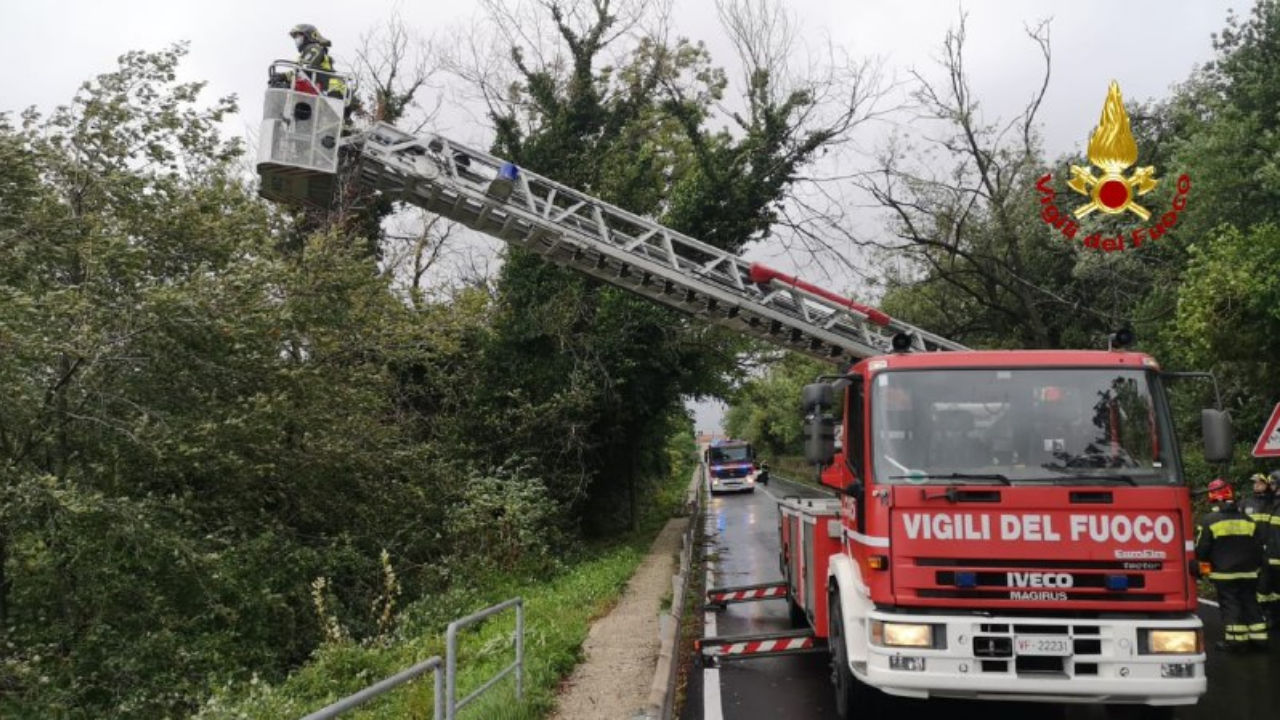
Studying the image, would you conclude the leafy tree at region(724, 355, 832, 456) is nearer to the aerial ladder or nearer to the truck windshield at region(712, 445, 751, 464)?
the truck windshield at region(712, 445, 751, 464)

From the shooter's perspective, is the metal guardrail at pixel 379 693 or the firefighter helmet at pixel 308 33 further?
the firefighter helmet at pixel 308 33

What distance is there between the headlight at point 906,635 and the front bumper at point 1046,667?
40 mm

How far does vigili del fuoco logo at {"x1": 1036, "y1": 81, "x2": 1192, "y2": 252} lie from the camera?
15508 mm

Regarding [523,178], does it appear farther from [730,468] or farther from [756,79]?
[730,468]

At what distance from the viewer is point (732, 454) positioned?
4300cm

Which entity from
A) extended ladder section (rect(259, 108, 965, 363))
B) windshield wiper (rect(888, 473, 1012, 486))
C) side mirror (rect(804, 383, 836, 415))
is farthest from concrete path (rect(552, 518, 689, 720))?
extended ladder section (rect(259, 108, 965, 363))

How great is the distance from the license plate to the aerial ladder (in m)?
6.93

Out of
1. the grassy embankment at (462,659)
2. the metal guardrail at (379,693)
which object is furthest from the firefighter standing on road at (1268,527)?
the metal guardrail at (379,693)

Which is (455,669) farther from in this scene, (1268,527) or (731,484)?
(731,484)

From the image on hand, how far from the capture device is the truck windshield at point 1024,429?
19.4 ft

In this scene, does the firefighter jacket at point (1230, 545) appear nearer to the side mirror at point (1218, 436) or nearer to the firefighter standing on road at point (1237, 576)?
the firefighter standing on road at point (1237, 576)

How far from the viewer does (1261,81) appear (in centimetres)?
1600

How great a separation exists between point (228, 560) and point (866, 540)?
843 cm

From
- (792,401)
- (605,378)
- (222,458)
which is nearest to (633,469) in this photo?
(605,378)
